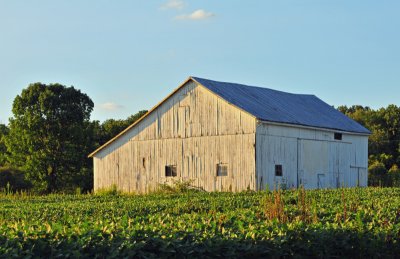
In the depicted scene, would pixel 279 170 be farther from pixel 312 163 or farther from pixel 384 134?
pixel 384 134

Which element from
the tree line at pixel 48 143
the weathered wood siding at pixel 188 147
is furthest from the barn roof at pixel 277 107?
the tree line at pixel 48 143

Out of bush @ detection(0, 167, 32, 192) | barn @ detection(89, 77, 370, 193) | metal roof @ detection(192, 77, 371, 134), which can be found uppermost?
metal roof @ detection(192, 77, 371, 134)

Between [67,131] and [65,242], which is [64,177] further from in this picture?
[65,242]

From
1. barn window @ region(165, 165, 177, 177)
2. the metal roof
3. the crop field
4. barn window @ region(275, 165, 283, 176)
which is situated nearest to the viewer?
the crop field

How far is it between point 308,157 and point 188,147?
21.1ft

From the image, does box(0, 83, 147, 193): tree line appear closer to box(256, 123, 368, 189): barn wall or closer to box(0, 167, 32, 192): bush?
box(0, 167, 32, 192): bush

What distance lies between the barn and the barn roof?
108 millimetres

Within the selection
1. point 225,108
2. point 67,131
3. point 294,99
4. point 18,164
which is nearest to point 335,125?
point 294,99

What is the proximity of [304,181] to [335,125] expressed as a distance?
498cm

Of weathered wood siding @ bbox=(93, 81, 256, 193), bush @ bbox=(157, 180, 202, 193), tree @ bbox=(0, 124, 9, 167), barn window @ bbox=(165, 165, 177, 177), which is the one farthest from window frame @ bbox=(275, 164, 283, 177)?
tree @ bbox=(0, 124, 9, 167)

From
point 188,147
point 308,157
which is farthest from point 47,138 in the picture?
point 308,157

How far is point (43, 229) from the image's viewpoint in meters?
8.62

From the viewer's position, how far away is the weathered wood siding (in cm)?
3083

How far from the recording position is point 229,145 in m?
31.2
